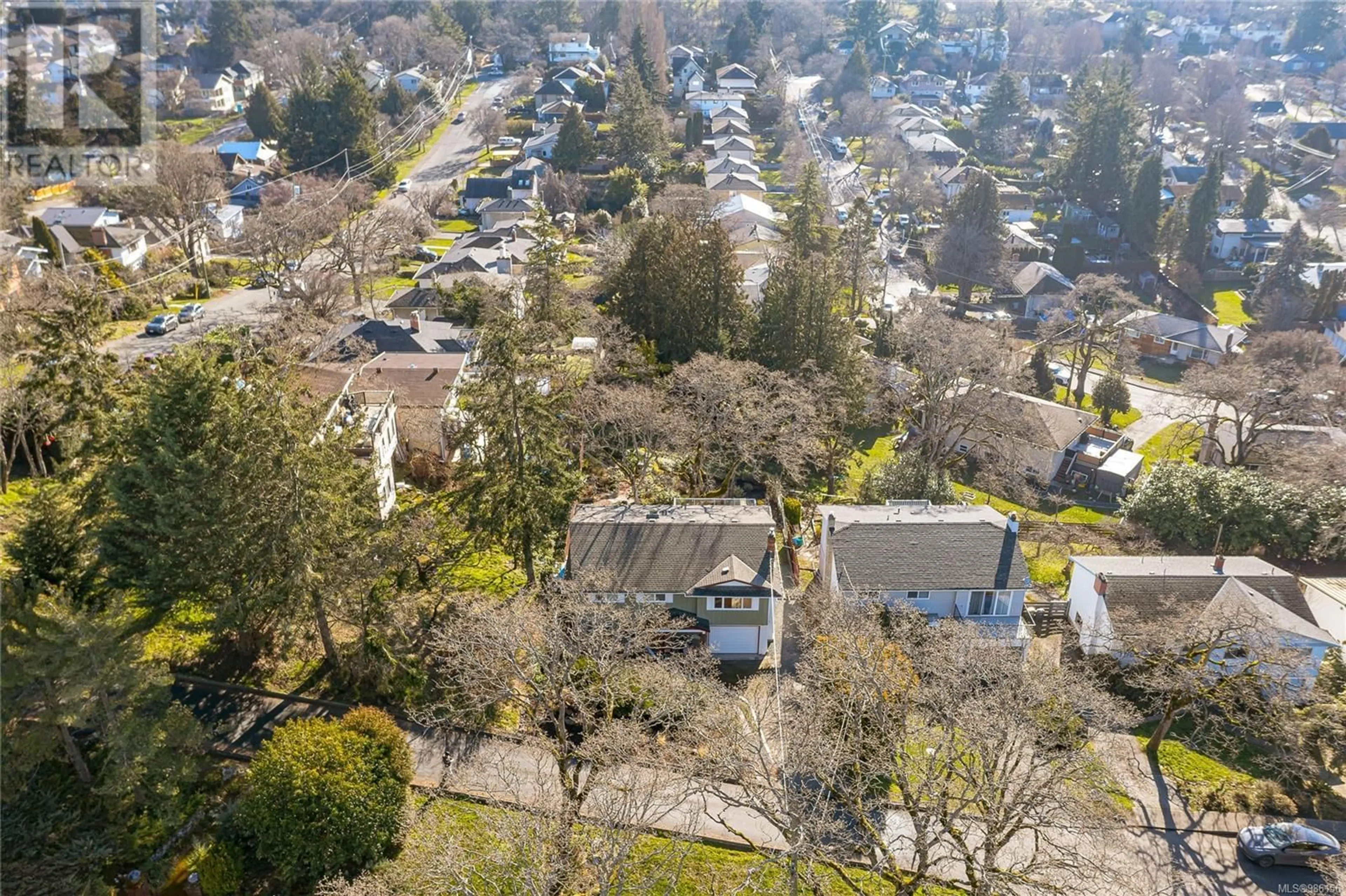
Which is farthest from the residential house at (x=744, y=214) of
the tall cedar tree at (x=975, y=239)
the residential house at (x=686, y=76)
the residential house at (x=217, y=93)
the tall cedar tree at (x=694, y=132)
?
the residential house at (x=217, y=93)

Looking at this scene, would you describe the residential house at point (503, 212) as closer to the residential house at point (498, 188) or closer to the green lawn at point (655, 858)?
the residential house at point (498, 188)

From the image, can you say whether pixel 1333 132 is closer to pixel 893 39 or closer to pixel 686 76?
pixel 893 39

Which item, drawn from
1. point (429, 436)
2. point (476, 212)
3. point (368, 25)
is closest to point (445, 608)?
point (429, 436)

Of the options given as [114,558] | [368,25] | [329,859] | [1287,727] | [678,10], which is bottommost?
[329,859]

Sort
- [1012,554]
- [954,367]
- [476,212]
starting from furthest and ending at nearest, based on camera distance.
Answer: [476,212] < [954,367] < [1012,554]

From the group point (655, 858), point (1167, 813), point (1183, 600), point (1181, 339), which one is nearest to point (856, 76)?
point (1181, 339)

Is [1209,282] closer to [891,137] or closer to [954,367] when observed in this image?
[891,137]
